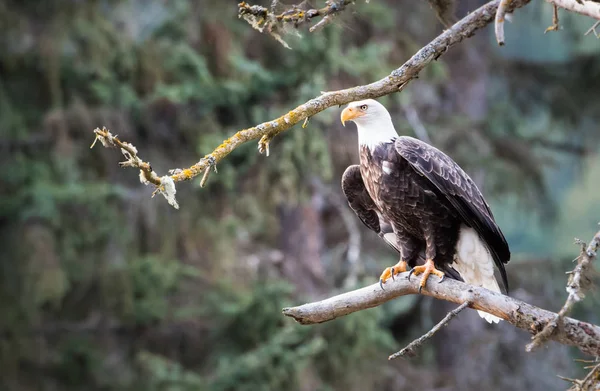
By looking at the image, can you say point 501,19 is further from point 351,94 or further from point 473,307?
point 473,307

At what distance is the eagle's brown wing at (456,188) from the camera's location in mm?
4867

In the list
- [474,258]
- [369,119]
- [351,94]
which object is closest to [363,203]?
[369,119]

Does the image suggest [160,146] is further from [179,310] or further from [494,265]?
[494,265]

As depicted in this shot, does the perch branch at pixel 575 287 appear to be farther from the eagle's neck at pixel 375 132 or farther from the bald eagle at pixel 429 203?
the eagle's neck at pixel 375 132

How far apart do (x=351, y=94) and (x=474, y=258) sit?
67.1 inches

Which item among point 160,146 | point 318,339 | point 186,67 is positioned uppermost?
point 186,67

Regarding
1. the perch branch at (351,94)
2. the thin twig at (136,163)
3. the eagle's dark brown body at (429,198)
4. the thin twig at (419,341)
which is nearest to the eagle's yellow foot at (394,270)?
the eagle's dark brown body at (429,198)

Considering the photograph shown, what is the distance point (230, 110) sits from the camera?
992cm

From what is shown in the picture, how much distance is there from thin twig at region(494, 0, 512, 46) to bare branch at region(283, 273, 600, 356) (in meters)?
0.98

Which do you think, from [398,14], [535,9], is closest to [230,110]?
[398,14]

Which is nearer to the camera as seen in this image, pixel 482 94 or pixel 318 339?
pixel 318 339

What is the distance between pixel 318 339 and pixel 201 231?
1.71m

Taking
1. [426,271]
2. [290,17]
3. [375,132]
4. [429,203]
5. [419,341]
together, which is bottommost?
[419,341]

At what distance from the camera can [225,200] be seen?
1036 cm
